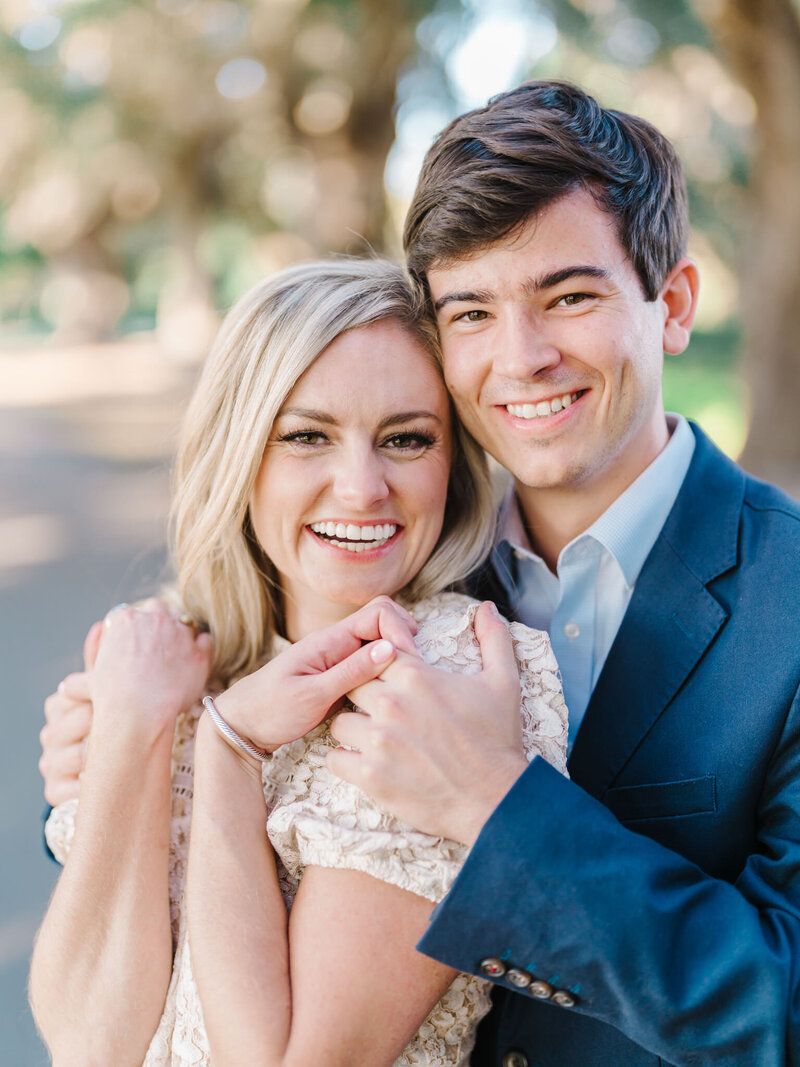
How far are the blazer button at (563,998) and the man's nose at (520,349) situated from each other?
1.22m

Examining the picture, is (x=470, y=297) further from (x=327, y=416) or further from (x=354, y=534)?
Answer: (x=354, y=534)

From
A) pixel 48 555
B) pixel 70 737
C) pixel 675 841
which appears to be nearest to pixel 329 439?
pixel 70 737

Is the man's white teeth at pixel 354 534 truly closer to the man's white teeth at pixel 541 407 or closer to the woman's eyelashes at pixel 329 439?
the woman's eyelashes at pixel 329 439

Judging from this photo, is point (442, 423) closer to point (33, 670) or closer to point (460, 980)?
point (460, 980)

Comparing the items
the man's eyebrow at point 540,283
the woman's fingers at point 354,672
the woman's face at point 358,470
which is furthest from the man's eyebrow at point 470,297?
the woman's fingers at point 354,672

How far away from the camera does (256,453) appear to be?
6.86 feet

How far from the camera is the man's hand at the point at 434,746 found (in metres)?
1.58

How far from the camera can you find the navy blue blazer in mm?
1508

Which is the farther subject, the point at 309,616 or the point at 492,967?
the point at 309,616

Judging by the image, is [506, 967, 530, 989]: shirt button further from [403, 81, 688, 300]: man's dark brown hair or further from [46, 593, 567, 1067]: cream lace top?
[403, 81, 688, 300]: man's dark brown hair

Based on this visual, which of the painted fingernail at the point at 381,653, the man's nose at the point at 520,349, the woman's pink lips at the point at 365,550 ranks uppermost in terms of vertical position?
the man's nose at the point at 520,349

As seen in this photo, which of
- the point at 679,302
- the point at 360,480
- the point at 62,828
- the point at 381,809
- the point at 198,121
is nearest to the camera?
the point at 381,809

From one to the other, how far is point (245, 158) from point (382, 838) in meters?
23.9

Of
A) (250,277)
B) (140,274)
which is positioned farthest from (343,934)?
(140,274)
